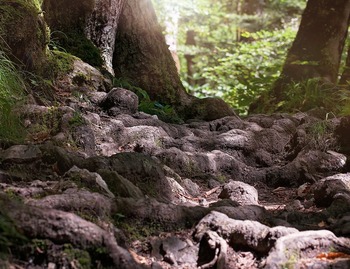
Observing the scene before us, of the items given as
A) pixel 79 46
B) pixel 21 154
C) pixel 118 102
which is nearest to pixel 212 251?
pixel 21 154

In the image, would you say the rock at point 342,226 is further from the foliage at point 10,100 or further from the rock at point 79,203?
the foliage at point 10,100

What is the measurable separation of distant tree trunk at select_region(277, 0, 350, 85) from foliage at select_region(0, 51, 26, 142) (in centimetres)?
551

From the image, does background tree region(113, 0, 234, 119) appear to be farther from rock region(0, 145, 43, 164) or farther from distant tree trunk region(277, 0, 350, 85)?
rock region(0, 145, 43, 164)

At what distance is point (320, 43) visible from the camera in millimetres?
8672

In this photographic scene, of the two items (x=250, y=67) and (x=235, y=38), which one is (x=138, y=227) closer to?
(x=250, y=67)

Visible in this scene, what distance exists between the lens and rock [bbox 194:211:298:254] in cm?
261

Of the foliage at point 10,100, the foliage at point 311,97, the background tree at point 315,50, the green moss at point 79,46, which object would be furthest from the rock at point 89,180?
the background tree at point 315,50

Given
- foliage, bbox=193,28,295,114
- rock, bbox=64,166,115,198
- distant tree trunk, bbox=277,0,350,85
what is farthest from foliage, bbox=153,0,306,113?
rock, bbox=64,166,115,198

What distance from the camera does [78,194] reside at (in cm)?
263

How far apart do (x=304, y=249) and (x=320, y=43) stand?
683 cm

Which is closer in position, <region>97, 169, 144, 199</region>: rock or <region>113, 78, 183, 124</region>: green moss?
<region>97, 169, 144, 199</region>: rock

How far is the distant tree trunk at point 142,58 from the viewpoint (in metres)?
6.91

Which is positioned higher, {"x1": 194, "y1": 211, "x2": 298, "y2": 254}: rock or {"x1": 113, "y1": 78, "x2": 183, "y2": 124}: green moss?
{"x1": 194, "y1": 211, "x2": 298, "y2": 254}: rock

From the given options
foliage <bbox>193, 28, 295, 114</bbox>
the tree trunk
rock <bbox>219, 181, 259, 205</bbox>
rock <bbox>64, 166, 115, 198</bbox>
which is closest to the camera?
rock <bbox>64, 166, 115, 198</bbox>
